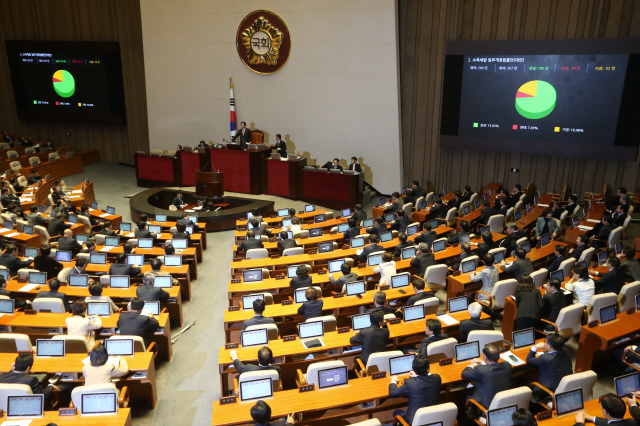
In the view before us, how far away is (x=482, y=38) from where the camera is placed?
14.2m

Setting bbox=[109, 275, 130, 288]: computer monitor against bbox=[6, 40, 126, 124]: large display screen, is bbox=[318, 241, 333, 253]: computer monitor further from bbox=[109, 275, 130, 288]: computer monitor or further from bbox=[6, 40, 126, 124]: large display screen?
bbox=[6, 40, 126, 124]: large display screen

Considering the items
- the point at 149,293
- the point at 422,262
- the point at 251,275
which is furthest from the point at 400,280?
the point at 149,293

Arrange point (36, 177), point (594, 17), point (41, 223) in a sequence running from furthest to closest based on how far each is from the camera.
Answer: point (36, 177), point (594, 17), point (41, 223)

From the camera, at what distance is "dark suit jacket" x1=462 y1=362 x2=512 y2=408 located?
5035 mm

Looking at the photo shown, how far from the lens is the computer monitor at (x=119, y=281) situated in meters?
7.77

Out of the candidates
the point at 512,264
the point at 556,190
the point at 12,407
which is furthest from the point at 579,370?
the point at 556,190

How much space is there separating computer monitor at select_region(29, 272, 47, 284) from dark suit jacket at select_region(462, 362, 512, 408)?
633 centimetres

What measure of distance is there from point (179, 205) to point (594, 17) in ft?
38.4

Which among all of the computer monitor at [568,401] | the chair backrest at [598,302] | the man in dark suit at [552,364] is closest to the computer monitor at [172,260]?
the man in dark suit at [552,364]

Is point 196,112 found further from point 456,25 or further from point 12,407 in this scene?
point 12,407

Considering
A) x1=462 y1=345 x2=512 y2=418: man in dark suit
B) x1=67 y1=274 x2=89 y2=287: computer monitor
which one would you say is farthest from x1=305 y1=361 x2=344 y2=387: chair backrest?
x1=67 y1=274 x2=89 y2=287: computer monitor

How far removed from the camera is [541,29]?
13.4 metres

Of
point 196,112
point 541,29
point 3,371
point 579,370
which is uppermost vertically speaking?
point 541,29

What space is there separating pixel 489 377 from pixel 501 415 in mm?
527
